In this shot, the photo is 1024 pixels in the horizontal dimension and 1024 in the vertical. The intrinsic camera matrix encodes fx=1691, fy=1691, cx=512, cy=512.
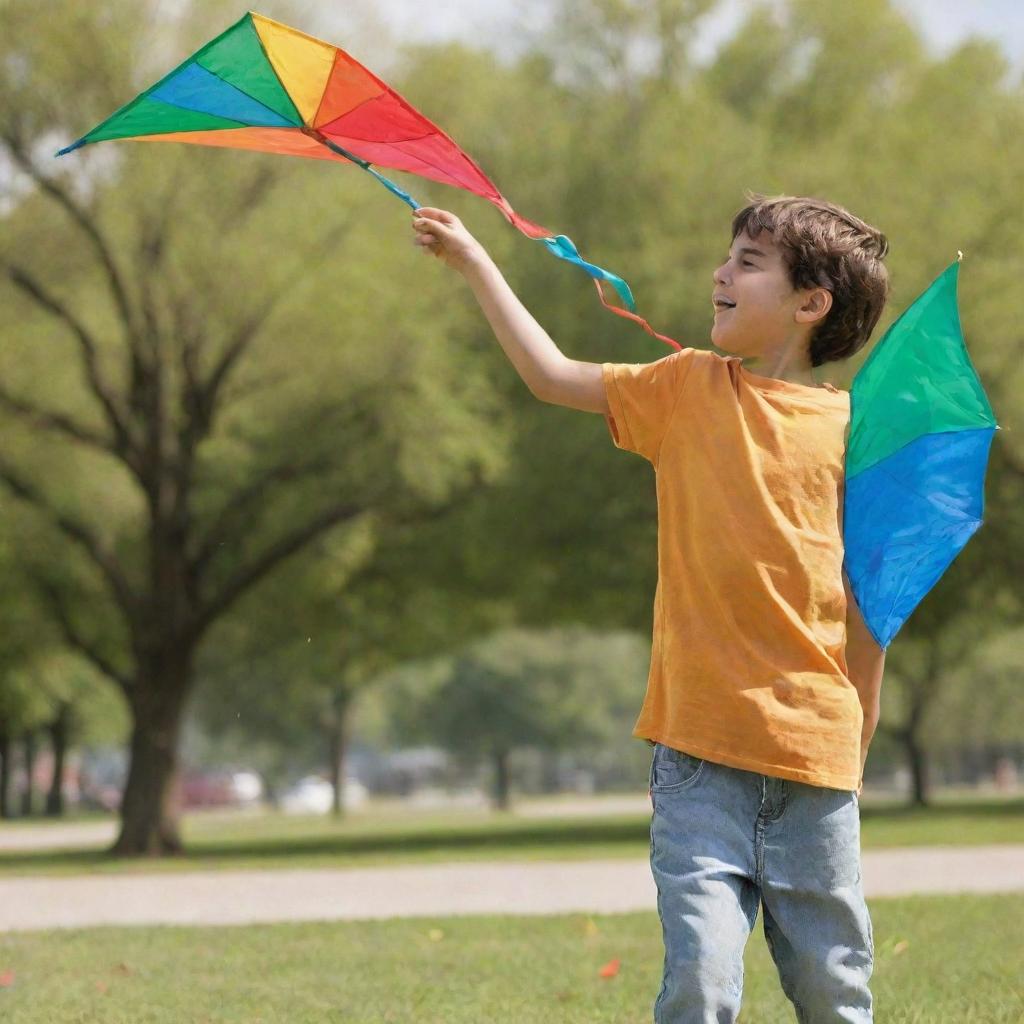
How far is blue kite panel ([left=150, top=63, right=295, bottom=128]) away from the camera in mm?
4141

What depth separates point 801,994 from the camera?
3.28m

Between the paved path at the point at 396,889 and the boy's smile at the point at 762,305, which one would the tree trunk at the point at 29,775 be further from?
the boy's smile at the point at 762,305

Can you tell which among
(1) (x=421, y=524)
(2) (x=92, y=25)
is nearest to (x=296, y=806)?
(1) (x=421, y=524)

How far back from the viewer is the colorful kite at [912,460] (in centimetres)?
357

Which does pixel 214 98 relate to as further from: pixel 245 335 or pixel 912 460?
pixel 245 335

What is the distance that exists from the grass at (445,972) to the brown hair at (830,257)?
279 centimetres

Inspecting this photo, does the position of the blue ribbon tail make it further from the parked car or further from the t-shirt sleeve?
the parked car

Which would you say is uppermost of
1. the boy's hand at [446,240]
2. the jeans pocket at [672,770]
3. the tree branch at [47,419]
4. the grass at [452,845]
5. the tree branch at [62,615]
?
the tree branch at [47,419]

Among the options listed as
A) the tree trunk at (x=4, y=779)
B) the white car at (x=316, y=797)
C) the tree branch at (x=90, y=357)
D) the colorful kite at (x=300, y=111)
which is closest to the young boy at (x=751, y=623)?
the colorful kite at (x=300, y=111)

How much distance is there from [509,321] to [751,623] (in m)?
0.76

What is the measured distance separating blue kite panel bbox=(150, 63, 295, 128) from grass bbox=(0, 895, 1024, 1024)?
3101mm


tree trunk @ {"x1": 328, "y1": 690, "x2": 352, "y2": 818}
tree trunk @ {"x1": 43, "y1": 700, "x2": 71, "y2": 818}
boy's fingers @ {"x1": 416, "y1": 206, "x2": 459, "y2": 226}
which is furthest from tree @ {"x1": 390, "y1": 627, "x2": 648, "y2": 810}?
boy's fingers @ {"x1": 416, "y1": 206, "x2": 459, "y2": 226}

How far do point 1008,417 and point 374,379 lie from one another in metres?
7.45

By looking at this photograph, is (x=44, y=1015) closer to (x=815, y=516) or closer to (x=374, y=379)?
(x=815, y=516)
